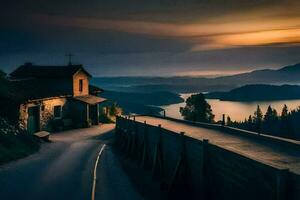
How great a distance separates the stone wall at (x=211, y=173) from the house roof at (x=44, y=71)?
33.3m

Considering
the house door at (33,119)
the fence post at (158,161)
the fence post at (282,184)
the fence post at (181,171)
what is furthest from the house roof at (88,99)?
the fence post at (282,184)

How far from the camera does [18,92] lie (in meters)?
44.9

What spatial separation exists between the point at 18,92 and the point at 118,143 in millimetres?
12483

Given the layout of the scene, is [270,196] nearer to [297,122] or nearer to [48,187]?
[48,187]

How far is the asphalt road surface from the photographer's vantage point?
1936cm

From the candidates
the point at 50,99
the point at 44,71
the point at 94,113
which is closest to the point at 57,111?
the point at 50,99

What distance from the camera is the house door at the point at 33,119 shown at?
148 feet

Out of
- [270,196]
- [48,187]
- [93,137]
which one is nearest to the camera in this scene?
[270,196]

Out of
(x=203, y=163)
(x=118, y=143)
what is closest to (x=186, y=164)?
(x=203, y=163)

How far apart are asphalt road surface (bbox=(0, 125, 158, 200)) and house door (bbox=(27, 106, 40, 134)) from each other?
9.14 m

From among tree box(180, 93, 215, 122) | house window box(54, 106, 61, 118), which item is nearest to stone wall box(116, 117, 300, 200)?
house window box(54, 106, 61, 118)

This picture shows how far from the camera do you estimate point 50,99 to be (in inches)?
1945

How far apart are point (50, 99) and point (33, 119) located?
4.19 m

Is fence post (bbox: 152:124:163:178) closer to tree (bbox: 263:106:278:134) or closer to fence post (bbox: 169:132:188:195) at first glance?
fence post (bbox: 169:132:188:195)
